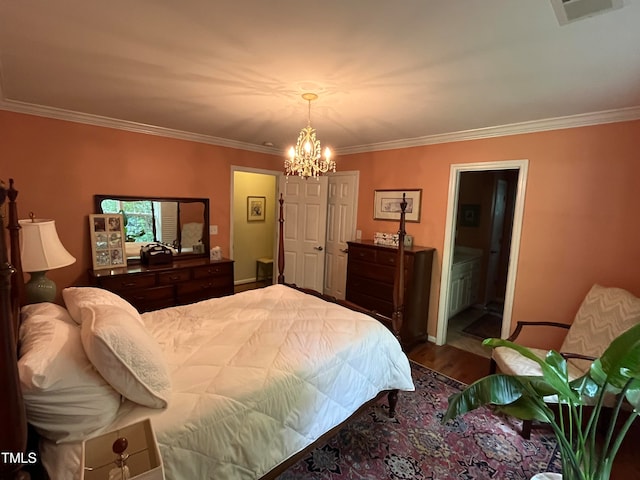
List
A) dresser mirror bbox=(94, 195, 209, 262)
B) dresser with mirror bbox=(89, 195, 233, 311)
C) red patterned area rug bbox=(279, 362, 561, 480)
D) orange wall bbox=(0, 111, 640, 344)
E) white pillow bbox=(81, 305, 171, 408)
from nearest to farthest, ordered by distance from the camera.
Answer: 1. white pillow bbox=(81, 305, 171, 408)
2. red patterned area rug bbox=(279, 362, 561, 480)
3. orange wall bbox=(0, 111, 640, 344)
4. dresser with mirror bbox=(89, 195, 233, 311)
5. dresser mirror bbox=(94, 195, 209, 262)

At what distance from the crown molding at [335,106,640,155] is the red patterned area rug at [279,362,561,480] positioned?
255 cm

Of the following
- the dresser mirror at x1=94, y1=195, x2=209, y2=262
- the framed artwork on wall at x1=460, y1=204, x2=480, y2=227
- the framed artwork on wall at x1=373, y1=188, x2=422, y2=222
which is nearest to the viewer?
the dresser mirror at x1=94, y1=195, x2=209, y2=262

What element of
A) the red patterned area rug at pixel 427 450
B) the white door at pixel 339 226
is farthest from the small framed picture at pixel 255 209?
the red patterned area rug at pixel 427 450

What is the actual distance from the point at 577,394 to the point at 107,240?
400 centimetres

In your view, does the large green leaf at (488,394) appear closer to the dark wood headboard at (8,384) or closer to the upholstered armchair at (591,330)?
the upholstered armchair at (591,330)

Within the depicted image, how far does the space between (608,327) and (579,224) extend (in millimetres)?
905

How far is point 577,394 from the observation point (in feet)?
3.96

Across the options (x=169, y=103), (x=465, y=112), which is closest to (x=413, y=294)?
(x=465, y=112)

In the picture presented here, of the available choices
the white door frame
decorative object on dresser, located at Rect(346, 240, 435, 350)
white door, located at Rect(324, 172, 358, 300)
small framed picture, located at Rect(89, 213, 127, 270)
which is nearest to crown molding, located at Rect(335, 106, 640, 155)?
the white door frame

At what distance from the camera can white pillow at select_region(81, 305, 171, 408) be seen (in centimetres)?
120

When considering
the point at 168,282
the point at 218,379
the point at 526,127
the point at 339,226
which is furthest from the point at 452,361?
the point at 168,282

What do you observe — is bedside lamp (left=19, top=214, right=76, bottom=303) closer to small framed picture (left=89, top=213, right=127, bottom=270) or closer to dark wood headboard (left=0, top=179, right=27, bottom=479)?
small framed picture (left=89, top=213, right=127, bottom=270)

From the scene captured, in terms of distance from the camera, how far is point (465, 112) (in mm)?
2666

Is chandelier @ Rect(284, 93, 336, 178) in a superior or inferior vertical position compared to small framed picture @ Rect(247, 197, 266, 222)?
superior
